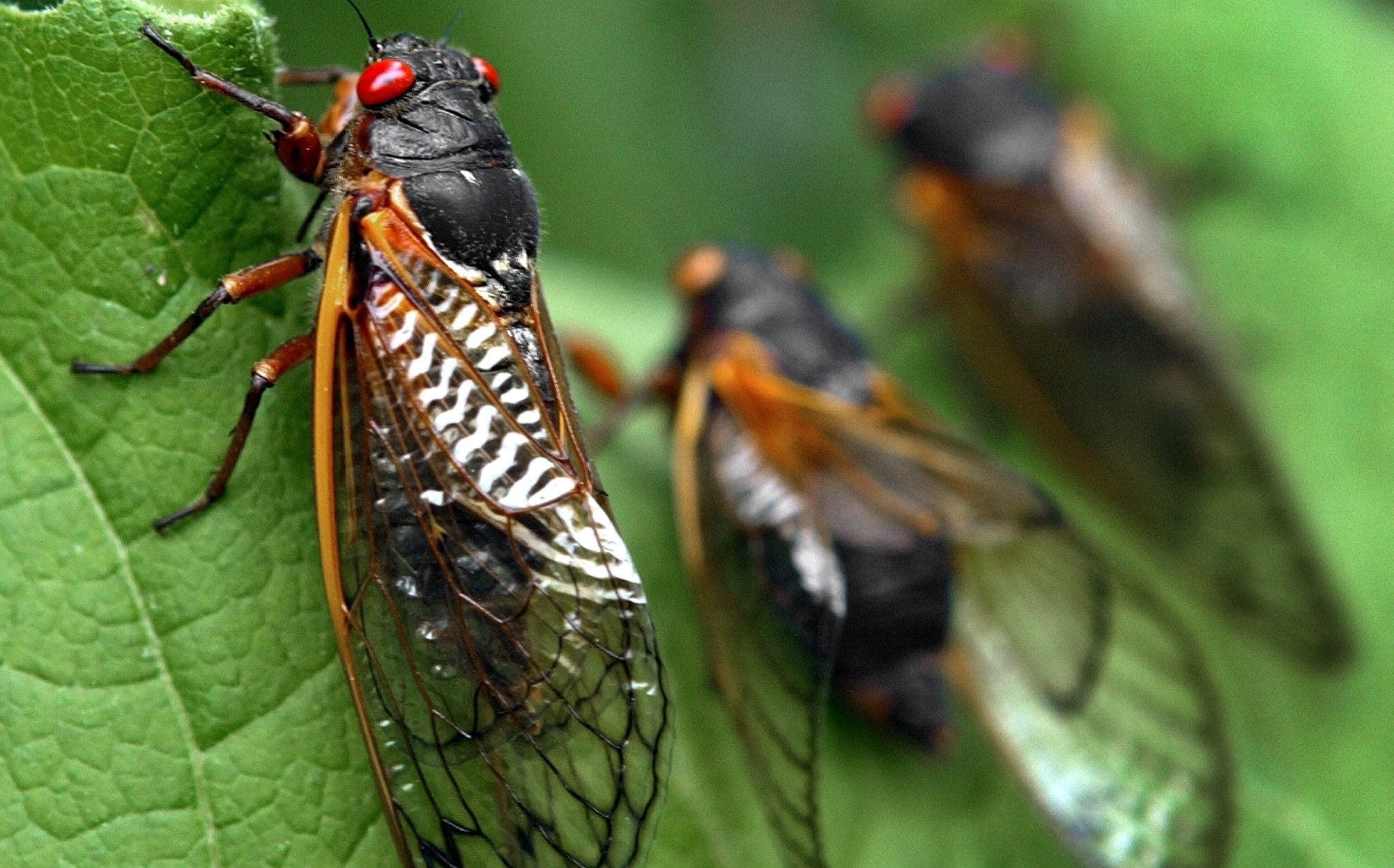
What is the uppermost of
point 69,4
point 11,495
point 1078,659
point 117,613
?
point 69,4

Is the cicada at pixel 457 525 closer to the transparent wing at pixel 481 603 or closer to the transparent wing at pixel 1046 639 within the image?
the transparent wing at pixel 481 603

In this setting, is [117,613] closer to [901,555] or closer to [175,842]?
[175,842]

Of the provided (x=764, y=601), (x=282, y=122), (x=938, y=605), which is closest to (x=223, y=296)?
(x=282, y=122)

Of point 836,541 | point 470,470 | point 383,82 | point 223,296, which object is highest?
point 383,82

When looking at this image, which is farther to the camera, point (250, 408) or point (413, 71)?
point (413, 71)

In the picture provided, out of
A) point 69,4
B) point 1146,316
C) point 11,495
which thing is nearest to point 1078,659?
point 1146,316

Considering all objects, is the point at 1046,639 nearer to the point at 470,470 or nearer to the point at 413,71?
the point at 470,470

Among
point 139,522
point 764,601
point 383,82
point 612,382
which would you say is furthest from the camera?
point 612,382

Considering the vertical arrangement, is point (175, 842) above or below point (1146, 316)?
below
